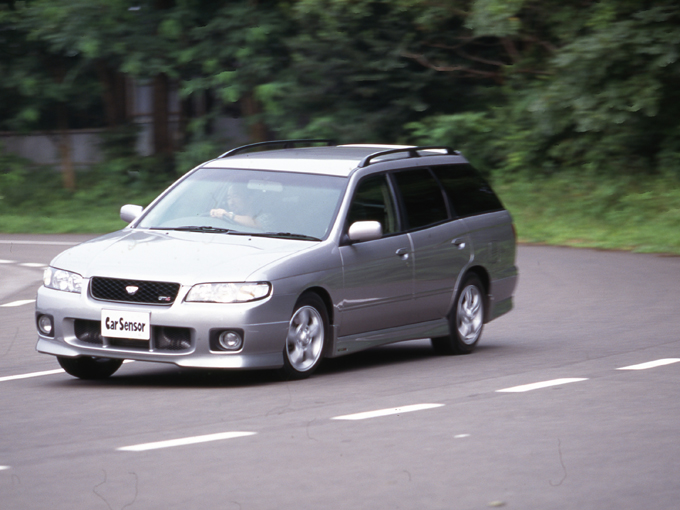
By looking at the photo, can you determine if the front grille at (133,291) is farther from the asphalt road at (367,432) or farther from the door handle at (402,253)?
the door handle at (402,253)

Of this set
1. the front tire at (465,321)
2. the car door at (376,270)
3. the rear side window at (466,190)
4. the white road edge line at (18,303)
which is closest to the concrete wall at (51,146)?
the white road edge line at (18,303)

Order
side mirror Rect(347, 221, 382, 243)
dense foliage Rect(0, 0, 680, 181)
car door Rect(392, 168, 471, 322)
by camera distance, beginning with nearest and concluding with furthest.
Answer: side mirror Rect(347, 221, 382, 243) → car door Rect(392, 168, 471, 322) → dense foliage Rect(0, 0, 680, 181)

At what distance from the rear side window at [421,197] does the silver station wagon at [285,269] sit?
1 centimetres

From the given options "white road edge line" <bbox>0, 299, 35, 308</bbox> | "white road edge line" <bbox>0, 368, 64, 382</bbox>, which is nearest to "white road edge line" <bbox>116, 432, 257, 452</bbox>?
"white road edge line" <bbox>0, 368, 64, 382</bbox>

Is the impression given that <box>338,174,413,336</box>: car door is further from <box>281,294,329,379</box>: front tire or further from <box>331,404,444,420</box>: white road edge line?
<box>331,404,444,420</box>: white road edge line

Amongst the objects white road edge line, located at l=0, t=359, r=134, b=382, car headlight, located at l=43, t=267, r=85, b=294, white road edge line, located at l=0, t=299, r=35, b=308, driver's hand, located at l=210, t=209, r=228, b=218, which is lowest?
white road edge line, located at l=0, t=299, r=35, b=308

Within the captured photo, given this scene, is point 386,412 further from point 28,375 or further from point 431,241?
point 28,375

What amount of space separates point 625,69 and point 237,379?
53.4ft

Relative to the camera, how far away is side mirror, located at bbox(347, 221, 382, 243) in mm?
9008

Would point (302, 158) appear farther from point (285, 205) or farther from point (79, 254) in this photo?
point (79, 254)

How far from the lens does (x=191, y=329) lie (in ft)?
26.5

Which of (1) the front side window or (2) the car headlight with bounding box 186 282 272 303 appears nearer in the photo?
(2) the car headlight with bounding box 186 282 272 303

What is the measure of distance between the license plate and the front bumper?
0.12 feet

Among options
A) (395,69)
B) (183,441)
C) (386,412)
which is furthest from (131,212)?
(395,69)
